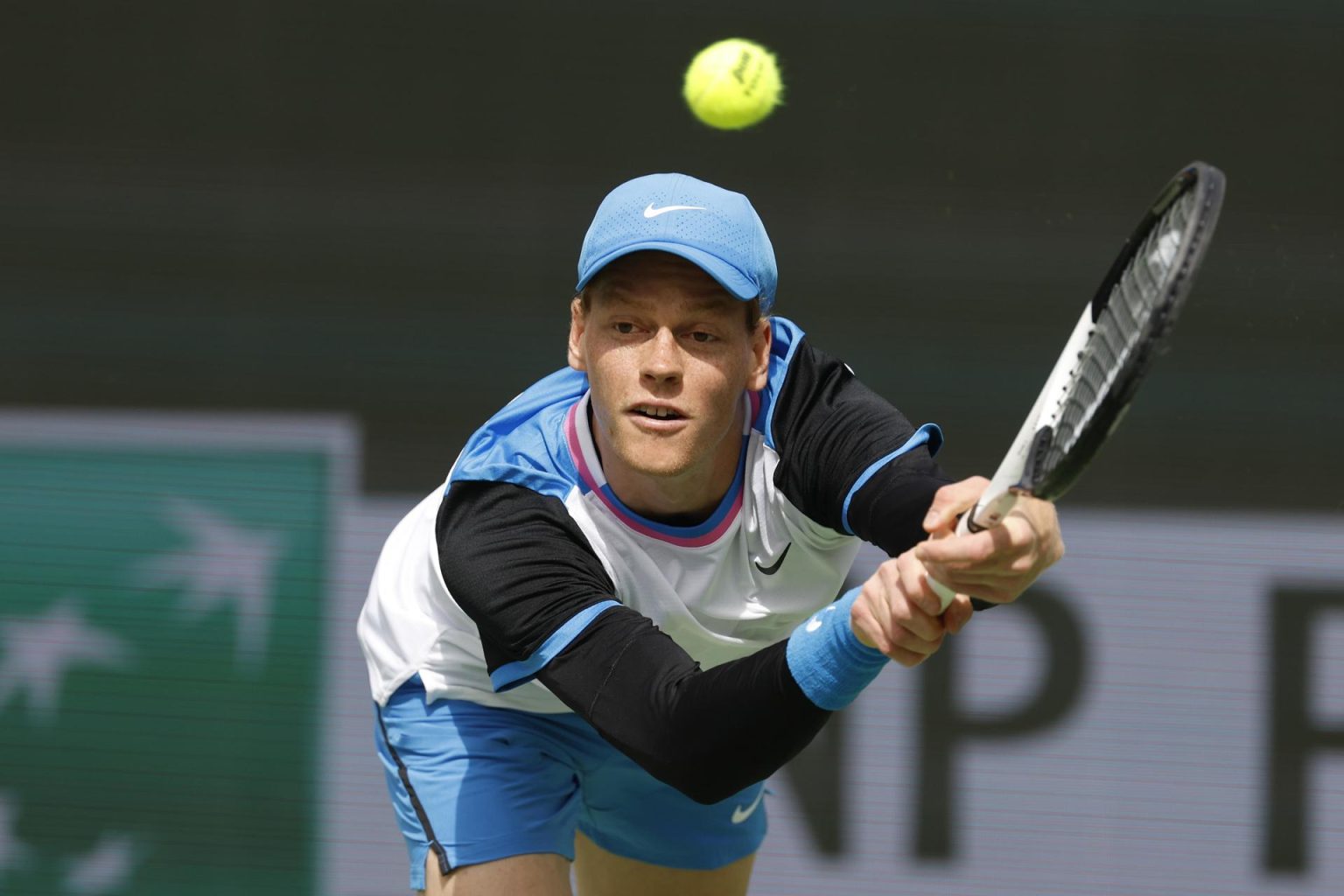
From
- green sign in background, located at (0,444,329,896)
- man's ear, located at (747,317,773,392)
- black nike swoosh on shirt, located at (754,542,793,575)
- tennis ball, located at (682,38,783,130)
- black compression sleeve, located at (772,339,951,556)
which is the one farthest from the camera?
green sign in background, located at (0,444,329,896)

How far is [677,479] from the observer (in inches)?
84.1

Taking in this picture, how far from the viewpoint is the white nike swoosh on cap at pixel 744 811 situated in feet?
8.71

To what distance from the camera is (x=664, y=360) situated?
2027 millimetres

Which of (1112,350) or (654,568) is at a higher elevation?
(1112,350)

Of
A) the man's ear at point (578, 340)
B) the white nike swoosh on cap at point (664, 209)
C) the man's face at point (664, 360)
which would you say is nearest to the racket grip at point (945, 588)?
the man's face at point (664, 360)

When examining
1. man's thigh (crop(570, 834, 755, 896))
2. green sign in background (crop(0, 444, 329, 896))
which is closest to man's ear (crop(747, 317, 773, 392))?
man's thigh (crop(570, 834, 755, 896))

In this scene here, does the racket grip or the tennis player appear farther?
the tennis player

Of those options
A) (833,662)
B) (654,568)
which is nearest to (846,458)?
(654,568)

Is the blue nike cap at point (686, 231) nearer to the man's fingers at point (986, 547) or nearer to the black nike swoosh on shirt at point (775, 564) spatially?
the black nike swoosh on shirt at point (775, 564)

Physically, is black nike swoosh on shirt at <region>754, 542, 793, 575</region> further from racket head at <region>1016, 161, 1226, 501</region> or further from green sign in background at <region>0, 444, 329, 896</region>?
green sign in background at <region>0, 444, 329, 896</region>

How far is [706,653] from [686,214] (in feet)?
2.26

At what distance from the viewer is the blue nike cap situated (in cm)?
201

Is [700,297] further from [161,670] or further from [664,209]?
[161,670]

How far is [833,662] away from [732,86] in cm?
191
